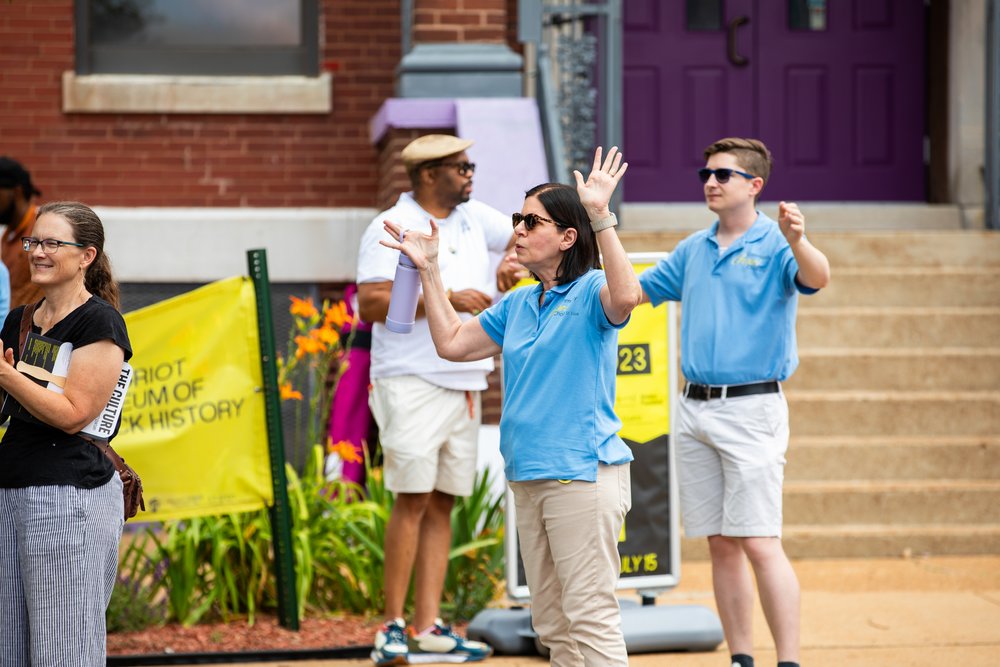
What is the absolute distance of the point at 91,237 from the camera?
4191 mm

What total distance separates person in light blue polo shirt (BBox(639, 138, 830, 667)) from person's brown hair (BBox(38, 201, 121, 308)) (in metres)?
2.06

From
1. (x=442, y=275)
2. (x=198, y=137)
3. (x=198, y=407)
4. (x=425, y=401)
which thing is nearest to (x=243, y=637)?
(x=198, y=407)

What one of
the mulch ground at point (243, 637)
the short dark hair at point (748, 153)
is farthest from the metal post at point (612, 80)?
the mulch ground at point (243, 637)

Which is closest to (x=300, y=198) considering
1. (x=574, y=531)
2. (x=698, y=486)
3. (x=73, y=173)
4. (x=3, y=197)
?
(x=73, y=173)

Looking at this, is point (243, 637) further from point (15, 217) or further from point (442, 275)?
point (15, 217)

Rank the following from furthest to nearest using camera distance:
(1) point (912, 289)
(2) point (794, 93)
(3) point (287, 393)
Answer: (2) point (794, 93), (1) point (912, 289), (3) point (287, 393)

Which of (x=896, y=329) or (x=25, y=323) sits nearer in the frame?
(x=25, y=323)

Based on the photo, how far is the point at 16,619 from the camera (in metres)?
4.04

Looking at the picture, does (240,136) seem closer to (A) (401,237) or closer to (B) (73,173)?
(B) (73,173)

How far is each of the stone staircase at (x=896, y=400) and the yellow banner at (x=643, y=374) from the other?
169 centimetres

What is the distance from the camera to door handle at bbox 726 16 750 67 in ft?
34.6

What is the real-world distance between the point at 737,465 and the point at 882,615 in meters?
1.88

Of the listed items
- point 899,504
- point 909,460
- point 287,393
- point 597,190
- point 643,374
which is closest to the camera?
point 597,190

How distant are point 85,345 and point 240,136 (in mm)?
6023
